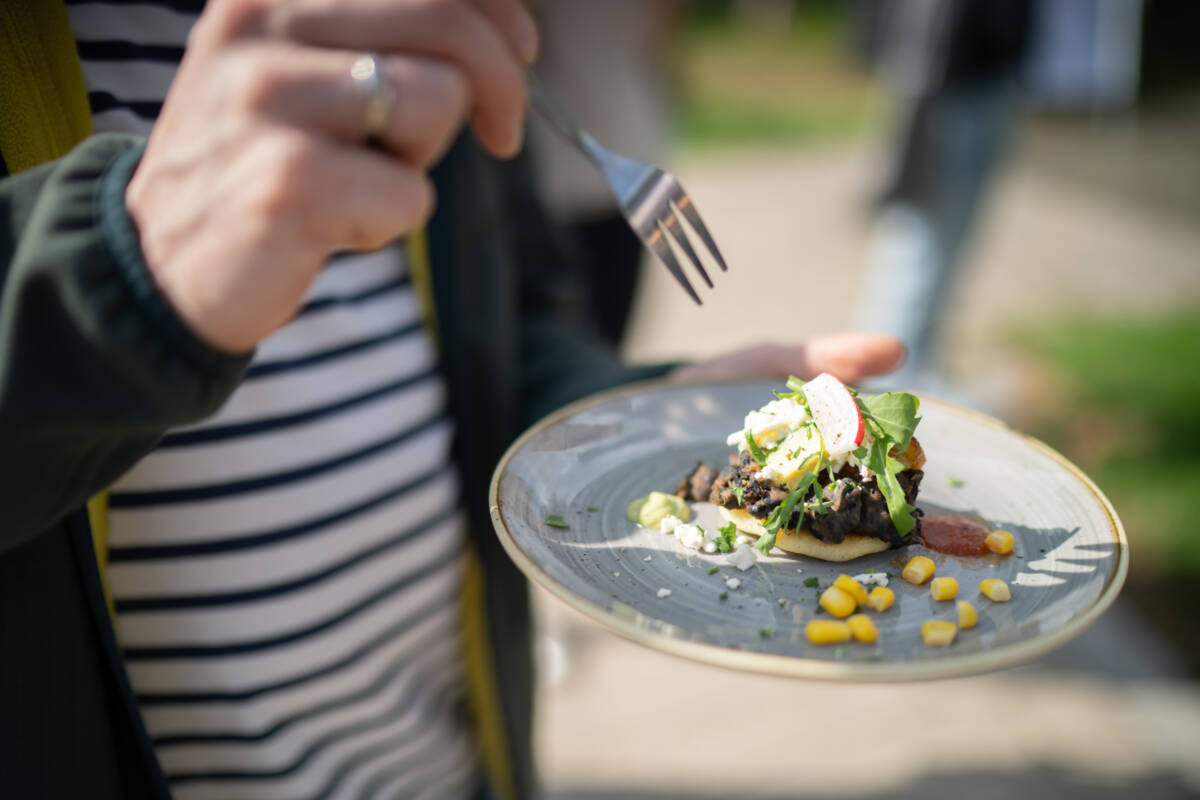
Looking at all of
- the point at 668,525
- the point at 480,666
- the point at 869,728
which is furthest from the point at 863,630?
the point at 869,728

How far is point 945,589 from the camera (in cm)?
138

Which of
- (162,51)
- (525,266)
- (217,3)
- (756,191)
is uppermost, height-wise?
(217,3)

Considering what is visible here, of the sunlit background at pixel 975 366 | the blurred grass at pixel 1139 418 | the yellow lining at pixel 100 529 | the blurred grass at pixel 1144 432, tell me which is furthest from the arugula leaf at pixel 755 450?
the blurred grass at pixel 1139 418

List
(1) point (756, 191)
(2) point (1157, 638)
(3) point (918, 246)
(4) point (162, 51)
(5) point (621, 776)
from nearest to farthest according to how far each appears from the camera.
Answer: (4) point (162, 51), (5) point (621, 776), (2) point (1157, 638), (3) point (918, 246), (1) point (756, 191)

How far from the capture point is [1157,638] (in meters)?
4.09

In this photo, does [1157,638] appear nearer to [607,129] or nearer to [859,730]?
[859,730]

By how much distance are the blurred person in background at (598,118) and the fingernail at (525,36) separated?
2.79m

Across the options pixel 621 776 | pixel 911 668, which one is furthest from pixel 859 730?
pixel 911 668

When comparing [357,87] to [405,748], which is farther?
[405,748]

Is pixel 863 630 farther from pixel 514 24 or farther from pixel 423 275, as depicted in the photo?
pixel 423 275

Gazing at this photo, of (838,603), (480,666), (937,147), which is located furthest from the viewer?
(937,147)

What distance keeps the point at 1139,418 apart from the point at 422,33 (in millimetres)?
5744

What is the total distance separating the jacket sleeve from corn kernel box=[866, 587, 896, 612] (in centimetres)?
99

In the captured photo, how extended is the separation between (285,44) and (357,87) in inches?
3.9
